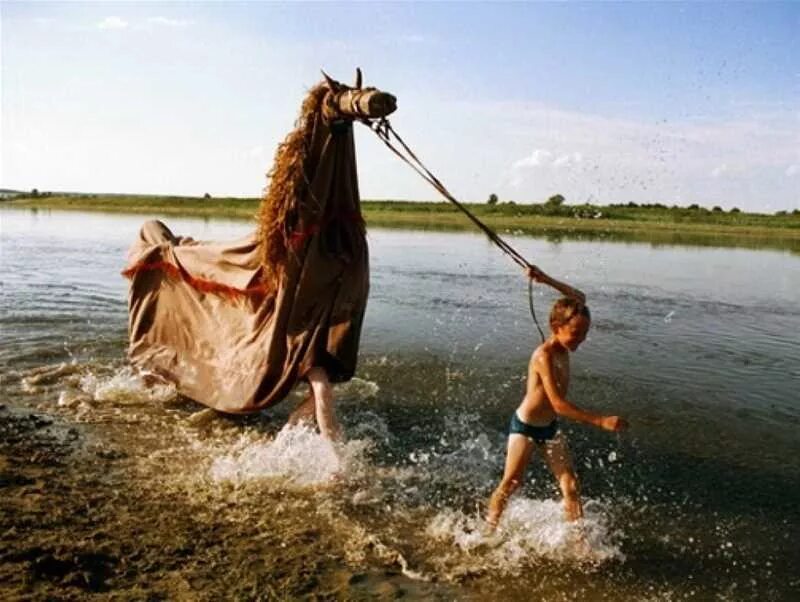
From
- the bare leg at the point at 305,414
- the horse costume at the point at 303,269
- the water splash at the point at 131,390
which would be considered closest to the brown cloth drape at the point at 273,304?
the horse costume at the point at 303,269

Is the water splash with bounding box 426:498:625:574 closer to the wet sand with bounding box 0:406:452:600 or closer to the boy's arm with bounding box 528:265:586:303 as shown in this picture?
the wet sand with bounding box 0:406:452:600

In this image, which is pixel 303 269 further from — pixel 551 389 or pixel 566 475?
pixel 566 475

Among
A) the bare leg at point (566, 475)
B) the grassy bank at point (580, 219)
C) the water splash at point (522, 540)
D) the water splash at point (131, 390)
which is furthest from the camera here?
the grassy bank at point (580, 219)

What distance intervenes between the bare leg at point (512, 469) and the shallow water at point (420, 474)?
0.18 m

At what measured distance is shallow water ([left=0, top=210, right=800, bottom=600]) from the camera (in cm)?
469

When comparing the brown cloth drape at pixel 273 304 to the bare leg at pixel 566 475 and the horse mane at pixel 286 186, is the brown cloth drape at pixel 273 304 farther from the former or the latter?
the bare leg at pixel 566 475

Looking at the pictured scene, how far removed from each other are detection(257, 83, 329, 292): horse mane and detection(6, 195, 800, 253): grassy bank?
3606cm

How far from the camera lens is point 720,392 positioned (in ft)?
30.8

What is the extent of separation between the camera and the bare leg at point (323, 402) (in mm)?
6430

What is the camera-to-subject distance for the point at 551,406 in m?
5.07

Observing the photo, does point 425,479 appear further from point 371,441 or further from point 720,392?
point 720,392

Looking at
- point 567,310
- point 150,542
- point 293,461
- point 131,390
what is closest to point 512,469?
point 567,310

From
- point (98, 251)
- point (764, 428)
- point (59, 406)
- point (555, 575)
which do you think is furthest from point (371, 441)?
point (98, 251)

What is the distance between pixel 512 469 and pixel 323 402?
1.91 metres
